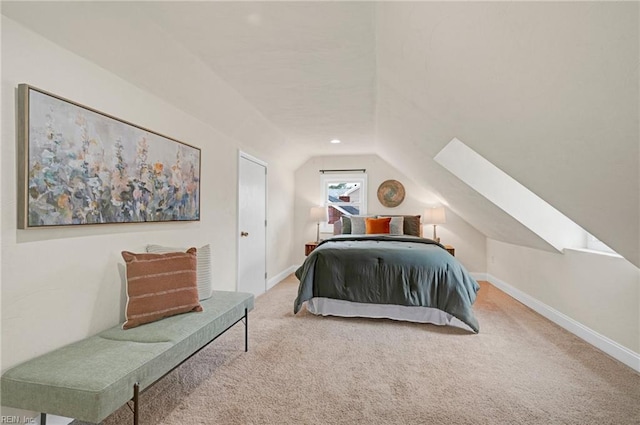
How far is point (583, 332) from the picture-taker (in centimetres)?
282

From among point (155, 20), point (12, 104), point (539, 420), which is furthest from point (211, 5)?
point (539, 420)

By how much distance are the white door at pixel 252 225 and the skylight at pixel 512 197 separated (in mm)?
2254

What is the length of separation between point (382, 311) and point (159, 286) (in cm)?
225

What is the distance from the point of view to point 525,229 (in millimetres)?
3326

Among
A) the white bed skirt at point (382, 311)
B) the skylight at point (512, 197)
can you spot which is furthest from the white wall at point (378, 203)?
the white bed skirt at point (382, 311)

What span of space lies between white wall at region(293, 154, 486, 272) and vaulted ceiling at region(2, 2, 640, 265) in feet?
8.94

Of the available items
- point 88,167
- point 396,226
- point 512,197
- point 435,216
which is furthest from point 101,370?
point 435,216

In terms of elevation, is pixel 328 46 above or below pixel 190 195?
above

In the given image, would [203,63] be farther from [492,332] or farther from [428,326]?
[492,332]

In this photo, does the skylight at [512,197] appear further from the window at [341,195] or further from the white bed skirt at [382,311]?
the window at [341,195]

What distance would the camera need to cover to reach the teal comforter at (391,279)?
3.13 meters

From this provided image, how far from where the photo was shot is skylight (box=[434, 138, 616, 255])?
315 cm

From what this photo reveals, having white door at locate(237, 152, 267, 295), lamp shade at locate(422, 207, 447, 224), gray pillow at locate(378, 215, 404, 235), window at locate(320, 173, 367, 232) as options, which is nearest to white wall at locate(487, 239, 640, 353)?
lamp shade at locate(422, 207, 447, 224)

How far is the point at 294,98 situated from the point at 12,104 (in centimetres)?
206
